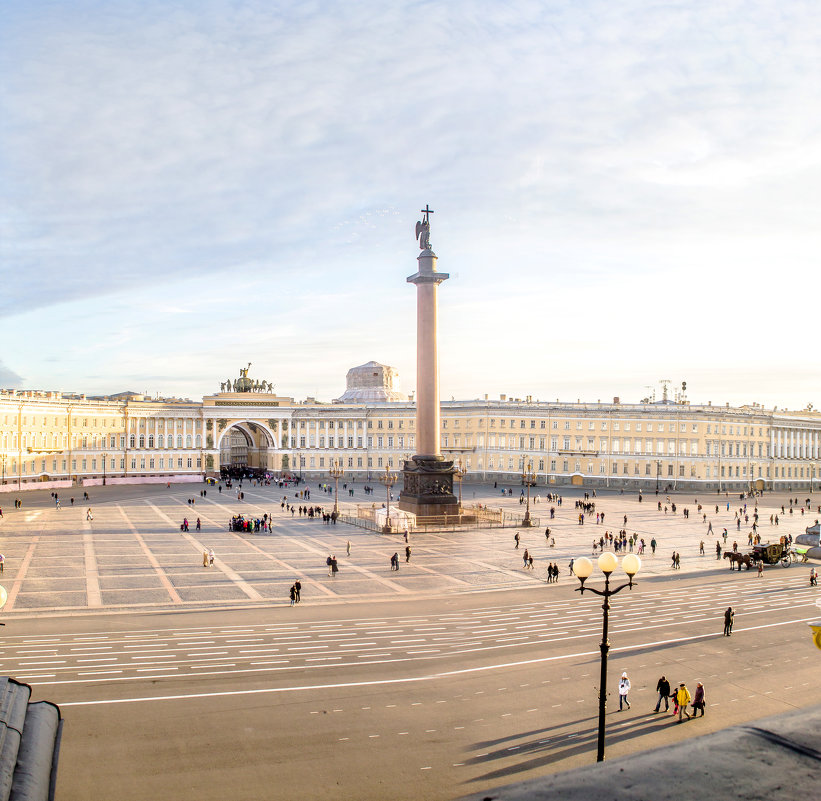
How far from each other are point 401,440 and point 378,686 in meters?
90.2

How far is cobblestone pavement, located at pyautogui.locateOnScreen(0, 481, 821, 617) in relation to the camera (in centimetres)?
2936

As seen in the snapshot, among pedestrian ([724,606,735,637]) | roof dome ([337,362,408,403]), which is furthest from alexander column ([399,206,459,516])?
roof dome ([337,362,408,403])

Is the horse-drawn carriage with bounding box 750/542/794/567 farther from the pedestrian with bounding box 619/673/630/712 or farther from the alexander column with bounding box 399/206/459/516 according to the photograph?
the pedestrian with bounding box 619/673/630/712

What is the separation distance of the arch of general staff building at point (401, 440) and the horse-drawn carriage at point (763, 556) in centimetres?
5418

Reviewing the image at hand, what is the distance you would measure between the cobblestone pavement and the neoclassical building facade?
90.6ft

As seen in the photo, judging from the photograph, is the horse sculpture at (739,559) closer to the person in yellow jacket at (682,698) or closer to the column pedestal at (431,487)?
the column pedestal at (431,487)

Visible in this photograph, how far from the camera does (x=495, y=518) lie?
179 feet

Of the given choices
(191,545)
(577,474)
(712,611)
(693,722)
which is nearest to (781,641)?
(712,611)

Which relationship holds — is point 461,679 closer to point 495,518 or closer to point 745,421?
point 495,518

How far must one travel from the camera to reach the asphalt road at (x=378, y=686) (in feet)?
44.3

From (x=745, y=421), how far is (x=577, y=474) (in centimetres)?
2475

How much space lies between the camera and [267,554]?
39281 millimetres

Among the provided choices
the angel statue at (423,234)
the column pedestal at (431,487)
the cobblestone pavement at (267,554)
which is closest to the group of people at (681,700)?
the cobblestone pavement at (267,554)

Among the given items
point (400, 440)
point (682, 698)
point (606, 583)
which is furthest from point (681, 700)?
point (400, 440)
